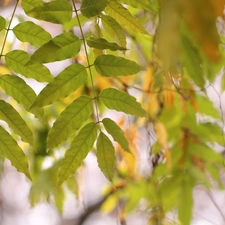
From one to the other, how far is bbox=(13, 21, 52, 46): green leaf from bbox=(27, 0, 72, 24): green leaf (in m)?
0.04

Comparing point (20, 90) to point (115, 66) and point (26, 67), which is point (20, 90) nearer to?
point (26, 67)

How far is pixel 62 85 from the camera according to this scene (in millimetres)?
728

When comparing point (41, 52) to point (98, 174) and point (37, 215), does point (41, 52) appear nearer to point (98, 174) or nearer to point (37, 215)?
point (37, 215)

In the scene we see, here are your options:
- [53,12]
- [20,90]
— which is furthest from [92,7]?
[20,90]

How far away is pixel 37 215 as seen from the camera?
2629 mm

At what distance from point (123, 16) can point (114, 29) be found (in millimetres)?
25

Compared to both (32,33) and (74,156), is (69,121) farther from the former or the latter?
(32,33)

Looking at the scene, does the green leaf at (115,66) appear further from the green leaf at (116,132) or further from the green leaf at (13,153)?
the green leaf at (13,153)

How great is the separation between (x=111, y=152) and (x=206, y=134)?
657 millimetres

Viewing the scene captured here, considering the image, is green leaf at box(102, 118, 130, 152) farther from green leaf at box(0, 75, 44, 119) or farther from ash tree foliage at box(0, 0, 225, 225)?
green leaf at box(0, 75, 44, 119)

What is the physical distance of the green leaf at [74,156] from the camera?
0.73m

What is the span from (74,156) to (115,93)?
0.12 m

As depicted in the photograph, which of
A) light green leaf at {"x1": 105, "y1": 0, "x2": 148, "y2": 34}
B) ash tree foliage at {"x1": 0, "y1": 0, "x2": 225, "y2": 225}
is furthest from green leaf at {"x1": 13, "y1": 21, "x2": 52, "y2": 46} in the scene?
light green leaf at {"x1": 105, "y1": 0, "x2": 148, "y2": 34}

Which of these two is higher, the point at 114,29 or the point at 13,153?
the point at 114,29
